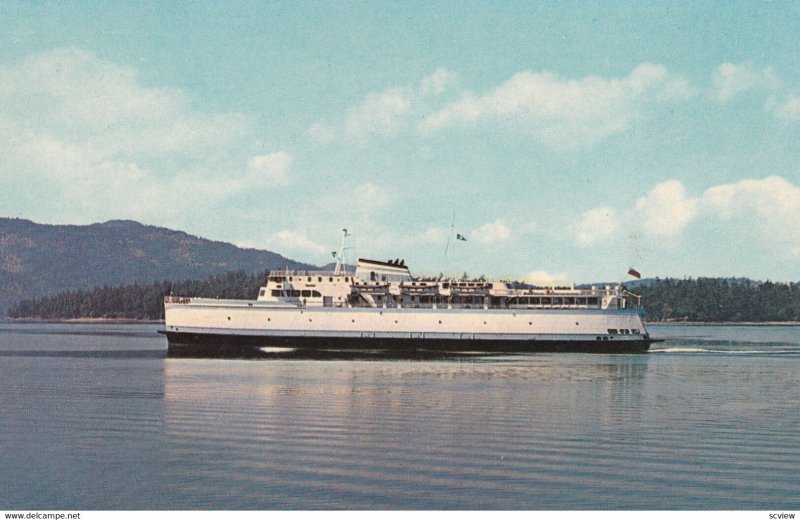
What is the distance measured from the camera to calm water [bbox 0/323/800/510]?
17297 millimetres

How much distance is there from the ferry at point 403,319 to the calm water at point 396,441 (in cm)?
1912

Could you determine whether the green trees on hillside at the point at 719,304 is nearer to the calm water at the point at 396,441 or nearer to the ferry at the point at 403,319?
the ferry at the point at 403,319

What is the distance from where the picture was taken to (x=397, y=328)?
61656mm

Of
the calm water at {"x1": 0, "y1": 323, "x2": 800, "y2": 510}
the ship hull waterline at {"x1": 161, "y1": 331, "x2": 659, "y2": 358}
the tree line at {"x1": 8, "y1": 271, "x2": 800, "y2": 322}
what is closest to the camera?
the calm water at {"x1": 0, "y1": 323, "x2": 800, "y2": 510}

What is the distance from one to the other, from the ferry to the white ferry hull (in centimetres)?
6

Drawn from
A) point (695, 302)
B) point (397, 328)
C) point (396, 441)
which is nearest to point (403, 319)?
point (397, 328)

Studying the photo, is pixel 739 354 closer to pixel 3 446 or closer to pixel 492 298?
pixel 492 298

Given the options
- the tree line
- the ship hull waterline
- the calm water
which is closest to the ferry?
the ship hull waterline

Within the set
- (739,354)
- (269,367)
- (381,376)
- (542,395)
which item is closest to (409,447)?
(542,395)

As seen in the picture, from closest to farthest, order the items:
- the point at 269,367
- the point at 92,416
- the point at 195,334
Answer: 1. the point at 92,416
2. the point at 269,367
3. the point at 195,334

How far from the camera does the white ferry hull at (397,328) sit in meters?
60.8

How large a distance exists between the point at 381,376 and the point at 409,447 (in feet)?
64.7

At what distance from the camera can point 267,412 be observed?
27.9 meters

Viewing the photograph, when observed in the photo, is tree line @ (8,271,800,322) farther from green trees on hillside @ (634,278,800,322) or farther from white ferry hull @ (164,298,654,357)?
white ferry hull @ (164,298,654,357)
